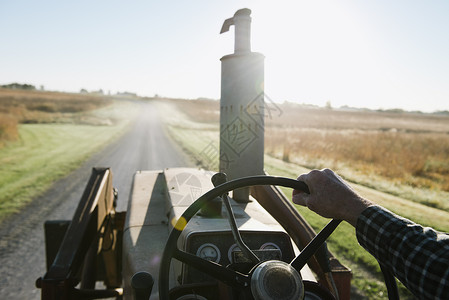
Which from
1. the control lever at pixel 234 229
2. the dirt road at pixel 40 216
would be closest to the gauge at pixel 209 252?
the control lever at pixel 234 229

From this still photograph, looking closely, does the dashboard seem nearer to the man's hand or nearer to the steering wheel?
the steering wheel

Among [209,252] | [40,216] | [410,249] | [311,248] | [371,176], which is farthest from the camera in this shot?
[371,176]

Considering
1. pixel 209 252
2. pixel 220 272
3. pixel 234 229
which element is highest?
pixel 234 229

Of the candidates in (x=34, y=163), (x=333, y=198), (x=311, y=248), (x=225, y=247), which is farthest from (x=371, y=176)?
(x=34, y=163)

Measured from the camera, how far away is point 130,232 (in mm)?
2662

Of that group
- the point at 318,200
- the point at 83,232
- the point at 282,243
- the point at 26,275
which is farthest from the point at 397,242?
the point at 26,275

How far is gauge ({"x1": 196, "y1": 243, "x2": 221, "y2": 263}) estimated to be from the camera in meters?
1.82

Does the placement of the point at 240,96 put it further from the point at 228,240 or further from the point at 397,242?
the point at 397,242

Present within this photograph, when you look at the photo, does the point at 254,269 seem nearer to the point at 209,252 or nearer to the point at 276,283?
the point at 276,283

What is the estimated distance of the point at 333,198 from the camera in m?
1.31

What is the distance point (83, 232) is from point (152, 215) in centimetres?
57

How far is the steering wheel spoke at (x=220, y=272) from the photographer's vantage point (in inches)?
53.9

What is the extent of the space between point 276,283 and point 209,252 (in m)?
0.68

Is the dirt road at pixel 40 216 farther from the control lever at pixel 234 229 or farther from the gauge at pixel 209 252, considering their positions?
the control lever at pixel 234 229
